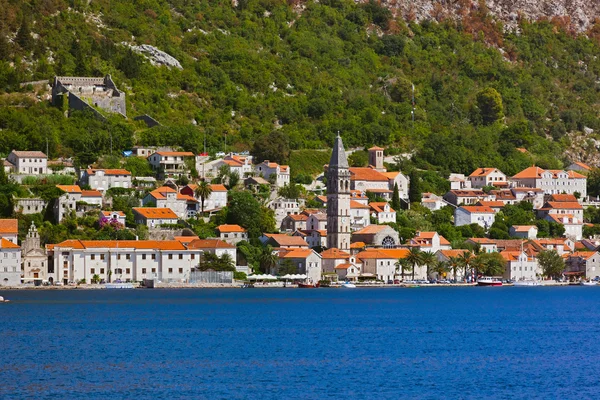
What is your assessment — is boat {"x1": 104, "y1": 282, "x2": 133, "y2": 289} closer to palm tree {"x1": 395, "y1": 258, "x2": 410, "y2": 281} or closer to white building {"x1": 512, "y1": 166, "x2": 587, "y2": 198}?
palm tree {"x1": 395, "y1": 258, "x2": 410, "y2": 281}

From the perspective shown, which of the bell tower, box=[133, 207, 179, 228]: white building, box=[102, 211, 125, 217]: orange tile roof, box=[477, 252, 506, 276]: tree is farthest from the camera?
box=[477, 252, 506, 276]: tree

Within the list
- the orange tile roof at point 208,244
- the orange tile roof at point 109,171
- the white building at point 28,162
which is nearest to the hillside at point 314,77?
the white building at point 28,162

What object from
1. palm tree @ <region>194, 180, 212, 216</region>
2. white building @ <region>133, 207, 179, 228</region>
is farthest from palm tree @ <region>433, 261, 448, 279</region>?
white building @ <region>133, 207, 179, 228</region>

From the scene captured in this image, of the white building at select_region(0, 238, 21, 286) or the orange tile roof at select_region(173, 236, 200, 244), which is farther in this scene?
the orange tile roof at select_region(173, 236, 200, 244)

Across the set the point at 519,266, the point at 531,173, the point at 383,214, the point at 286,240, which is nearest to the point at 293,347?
the point at 286,240

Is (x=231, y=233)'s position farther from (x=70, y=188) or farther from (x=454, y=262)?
(x=454, y=262)

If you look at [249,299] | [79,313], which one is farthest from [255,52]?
[79,313]
